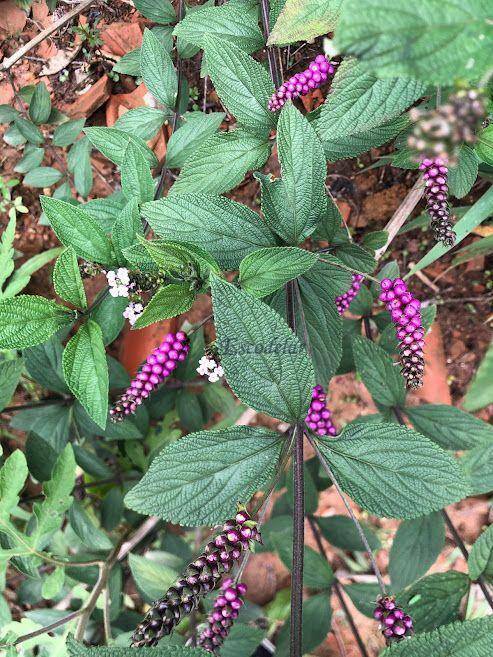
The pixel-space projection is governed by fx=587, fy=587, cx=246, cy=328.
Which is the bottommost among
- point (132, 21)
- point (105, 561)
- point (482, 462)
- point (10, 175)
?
point (105, 561)

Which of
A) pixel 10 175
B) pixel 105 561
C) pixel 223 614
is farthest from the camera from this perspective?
pixel 10 175

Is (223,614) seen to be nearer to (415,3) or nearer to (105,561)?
(415,3)

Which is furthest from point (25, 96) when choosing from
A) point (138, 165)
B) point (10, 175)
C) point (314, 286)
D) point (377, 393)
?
point (377, 393)

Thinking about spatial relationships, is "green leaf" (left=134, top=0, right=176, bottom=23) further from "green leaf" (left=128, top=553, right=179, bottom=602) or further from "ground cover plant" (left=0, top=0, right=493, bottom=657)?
"green leaf" (left=128, top=553, right=179, bottom=602)

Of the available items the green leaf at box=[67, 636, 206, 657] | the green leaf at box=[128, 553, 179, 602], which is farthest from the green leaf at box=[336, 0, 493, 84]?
the green leaf at box=[128, 553, 179, 602]

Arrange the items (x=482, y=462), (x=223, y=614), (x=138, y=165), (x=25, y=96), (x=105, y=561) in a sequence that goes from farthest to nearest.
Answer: (x=25, y=96) → (x=105, y=561) → (x=482, y=462) → (x=138, y=165) → (x=223, y=614)

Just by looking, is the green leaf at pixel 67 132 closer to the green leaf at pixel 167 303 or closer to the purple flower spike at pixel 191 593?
the green leaf at pixel 167 303
